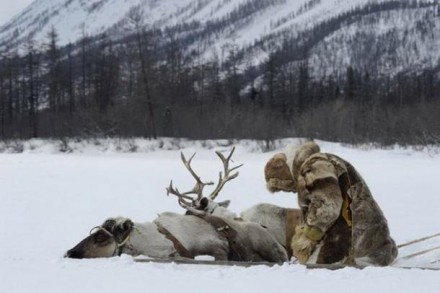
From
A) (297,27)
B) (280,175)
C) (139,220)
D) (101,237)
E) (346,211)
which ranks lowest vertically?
(139,220)

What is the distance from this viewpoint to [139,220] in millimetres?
8398

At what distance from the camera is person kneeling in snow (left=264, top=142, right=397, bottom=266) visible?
4574mm

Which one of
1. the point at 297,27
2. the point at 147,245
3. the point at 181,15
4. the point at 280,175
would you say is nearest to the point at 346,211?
the point at 280,175

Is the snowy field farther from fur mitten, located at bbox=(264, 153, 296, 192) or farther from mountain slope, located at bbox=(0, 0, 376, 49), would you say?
mountain slope, located at bbox=(0, 0, 376, 49)

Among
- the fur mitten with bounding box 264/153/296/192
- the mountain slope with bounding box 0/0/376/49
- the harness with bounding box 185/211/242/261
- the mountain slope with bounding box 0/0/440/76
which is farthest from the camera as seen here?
the mountain slope with bounding box 0/0/376/49

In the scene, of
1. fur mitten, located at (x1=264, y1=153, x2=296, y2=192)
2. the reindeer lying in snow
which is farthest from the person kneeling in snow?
the reindeer lying in snow

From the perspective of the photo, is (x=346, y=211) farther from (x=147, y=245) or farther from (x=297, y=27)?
(x=297, y=27)

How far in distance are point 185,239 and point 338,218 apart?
1262mm

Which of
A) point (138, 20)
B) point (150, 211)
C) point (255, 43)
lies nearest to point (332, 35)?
point (255, 43)

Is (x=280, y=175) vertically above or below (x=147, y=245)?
above

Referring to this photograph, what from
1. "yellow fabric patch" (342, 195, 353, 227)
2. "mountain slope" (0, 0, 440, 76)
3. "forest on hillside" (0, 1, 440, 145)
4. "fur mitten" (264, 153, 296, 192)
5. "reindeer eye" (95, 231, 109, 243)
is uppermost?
"mountain slope" (0, 0, 440, 76)

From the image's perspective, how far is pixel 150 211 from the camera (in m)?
9.21

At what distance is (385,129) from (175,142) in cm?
1301

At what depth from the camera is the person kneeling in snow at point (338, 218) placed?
4574 millimetres
